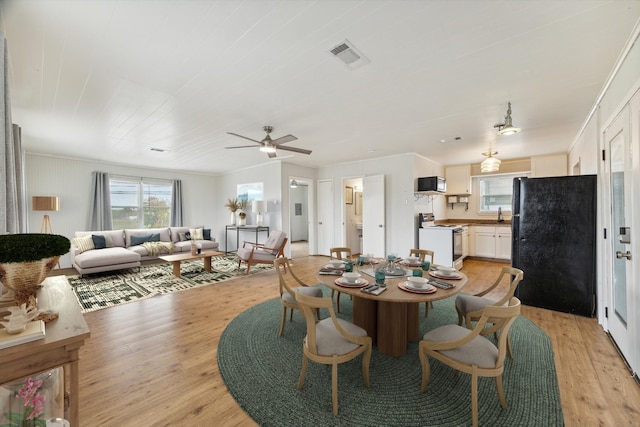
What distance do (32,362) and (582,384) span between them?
3.33m

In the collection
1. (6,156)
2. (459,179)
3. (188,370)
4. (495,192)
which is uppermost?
(459,179)

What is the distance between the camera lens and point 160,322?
3.04 m

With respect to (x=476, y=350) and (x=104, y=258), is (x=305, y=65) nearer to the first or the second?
(x=476, y=350)

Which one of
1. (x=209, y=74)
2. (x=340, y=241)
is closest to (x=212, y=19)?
(x=209, y=74)

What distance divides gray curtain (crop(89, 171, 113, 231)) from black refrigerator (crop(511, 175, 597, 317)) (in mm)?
8893

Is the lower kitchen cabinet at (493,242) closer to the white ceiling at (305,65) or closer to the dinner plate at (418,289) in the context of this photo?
the white ceiling at (305,65)

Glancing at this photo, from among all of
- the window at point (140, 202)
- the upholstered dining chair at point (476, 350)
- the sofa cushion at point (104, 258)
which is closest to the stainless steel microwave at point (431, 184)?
the upholstered dining chair at point (476, 350)

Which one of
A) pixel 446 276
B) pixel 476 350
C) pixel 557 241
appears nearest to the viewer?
pixel 476 350

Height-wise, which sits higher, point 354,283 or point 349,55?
point 349,55

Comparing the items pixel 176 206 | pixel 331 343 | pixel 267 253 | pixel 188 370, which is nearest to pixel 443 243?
pixel 267 253

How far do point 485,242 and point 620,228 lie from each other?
15.4 feet

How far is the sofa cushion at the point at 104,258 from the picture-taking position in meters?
4.83

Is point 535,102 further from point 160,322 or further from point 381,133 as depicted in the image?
point 160,322

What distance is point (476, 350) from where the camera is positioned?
172 centimetres
